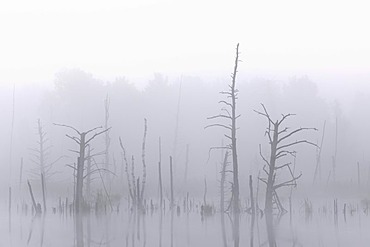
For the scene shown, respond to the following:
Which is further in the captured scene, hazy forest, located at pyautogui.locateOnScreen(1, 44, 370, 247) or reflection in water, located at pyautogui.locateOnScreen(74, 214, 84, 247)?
hazy forest, located at pyautogui.locateOnScreen(1, 44, 370, 247)

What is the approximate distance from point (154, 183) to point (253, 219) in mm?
29726

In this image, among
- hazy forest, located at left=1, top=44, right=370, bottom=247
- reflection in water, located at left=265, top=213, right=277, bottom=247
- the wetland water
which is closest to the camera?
reflection in water, located at left=265, top=213, right=277, bottom=247

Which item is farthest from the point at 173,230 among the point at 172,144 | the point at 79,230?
the point at 172,144

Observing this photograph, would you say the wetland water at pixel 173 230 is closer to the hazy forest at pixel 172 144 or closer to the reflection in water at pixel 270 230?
the reflection in water at pixel 270 230

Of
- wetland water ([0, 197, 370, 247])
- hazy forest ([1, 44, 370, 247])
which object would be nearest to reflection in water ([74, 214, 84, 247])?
wetland water ([0, 197, 370, 247])

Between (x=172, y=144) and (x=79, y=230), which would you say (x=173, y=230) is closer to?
(x=79, y=230)

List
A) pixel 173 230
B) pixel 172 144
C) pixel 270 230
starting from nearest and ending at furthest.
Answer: pixel 270 230, pixel 173 230, pixel 172 144

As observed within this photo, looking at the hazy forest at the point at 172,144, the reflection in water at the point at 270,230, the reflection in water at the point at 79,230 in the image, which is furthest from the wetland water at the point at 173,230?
the hazy forest at the point at 172,144

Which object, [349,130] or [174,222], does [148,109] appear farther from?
[174,222]

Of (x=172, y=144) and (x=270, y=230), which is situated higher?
(x=172, y=144)

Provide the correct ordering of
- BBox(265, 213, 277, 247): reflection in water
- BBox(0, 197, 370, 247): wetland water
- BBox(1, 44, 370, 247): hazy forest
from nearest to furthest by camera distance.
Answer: BBox(265, 213, 277, 247): reflection in water
BBox(0, 197, 370, 247): wetland water
BBox(1, 44, 370, 247): hazy forest

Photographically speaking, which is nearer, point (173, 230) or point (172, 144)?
point (173, 230)

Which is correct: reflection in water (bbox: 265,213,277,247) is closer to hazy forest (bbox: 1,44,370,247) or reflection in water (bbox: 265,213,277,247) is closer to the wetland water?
the wetland water

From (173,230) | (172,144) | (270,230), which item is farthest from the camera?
(172,144)
